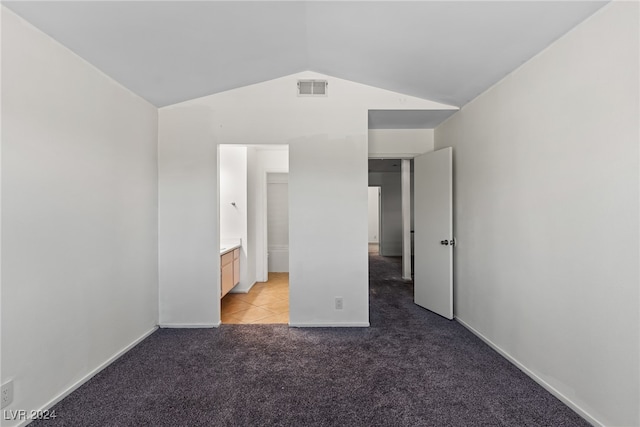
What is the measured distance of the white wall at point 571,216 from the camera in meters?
1.48

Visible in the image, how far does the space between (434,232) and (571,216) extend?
5.63ft

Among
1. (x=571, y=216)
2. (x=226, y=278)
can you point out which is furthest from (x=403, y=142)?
(x=226, y=278)

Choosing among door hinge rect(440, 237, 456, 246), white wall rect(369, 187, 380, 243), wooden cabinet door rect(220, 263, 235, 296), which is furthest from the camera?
white wall rect(369, 187, 380, 243)

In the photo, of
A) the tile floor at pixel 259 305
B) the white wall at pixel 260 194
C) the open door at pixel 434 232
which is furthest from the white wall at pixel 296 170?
the white wall at pixel 260 194

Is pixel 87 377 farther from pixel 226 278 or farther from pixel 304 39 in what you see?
pixel 304 39

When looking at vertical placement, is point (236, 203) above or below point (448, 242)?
above

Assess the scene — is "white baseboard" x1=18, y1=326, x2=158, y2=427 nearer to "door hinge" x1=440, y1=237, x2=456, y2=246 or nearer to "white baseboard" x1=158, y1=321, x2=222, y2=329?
"white baseboard" x1=158, y1=321, x2=222, y2=329

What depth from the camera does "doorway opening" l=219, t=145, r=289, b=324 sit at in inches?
148

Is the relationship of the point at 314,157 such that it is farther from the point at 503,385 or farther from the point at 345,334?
the point at 503,385

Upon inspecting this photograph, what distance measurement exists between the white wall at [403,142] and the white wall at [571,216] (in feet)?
3.88

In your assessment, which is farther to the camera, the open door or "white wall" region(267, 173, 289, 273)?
"white wall" region(267, 173, 289, 273)

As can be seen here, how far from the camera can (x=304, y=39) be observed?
2.44 m

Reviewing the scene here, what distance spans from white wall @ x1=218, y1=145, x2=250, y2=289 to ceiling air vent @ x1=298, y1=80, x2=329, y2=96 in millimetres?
1655

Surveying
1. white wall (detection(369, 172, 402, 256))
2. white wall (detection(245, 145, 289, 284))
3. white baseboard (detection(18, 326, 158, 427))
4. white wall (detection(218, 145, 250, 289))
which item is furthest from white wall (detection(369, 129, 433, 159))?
white wall (detection(369, 172, 402, 256))
